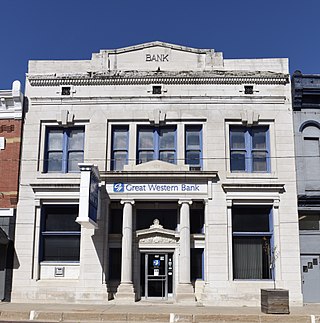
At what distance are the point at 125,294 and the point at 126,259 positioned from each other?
5.02ft

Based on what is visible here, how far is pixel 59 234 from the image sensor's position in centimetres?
Answer: 2275

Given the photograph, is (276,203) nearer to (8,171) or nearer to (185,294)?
(185,294)

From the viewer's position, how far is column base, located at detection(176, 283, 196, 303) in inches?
823

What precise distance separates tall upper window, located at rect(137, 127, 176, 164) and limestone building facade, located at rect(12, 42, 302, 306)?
5cm

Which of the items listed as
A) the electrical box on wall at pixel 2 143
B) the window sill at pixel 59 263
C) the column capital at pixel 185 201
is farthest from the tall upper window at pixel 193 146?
the electrical box on wall at pixel 2 143

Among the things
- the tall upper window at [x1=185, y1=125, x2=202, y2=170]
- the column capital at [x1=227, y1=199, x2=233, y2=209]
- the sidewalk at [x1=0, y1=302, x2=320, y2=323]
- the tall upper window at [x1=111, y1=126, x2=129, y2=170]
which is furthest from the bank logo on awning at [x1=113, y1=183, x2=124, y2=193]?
the sidewalk at [x1=0, y1=302, x2=320, y2=323]

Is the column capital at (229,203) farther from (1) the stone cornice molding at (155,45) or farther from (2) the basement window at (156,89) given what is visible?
(1) the stone cornice molding at (155,45)

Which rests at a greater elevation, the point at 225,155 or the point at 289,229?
the point at 225,155

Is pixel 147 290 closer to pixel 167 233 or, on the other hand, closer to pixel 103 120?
pixel 167 233

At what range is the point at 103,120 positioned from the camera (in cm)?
2339

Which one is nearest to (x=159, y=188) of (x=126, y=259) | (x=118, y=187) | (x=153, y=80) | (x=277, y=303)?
(x=118, y=187)

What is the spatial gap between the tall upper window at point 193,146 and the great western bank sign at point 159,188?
3.71 ft

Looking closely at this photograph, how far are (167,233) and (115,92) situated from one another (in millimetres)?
7473

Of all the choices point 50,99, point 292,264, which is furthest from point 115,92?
point 292,264
